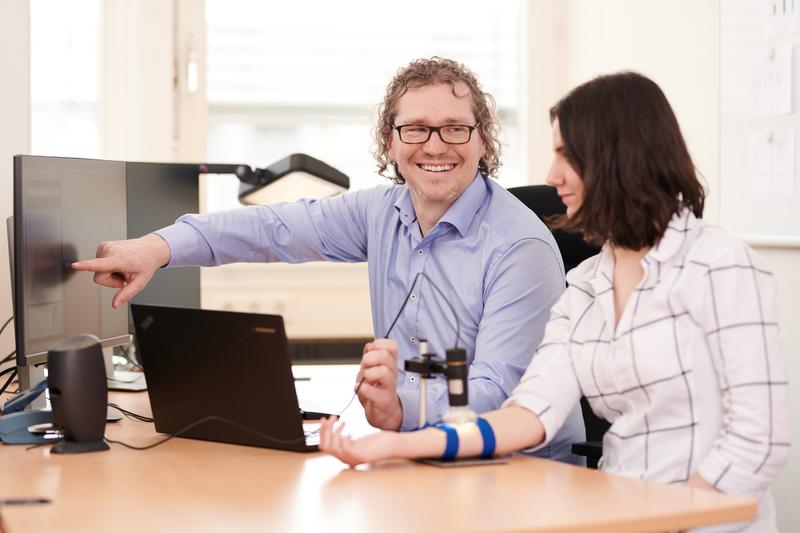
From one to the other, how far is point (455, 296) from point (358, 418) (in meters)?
0.29

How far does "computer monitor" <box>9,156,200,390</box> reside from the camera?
5.23 feet

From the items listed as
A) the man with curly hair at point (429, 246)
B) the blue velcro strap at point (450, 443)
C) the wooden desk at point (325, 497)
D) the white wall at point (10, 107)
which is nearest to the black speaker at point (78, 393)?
the wooden desk at point (325, 497)

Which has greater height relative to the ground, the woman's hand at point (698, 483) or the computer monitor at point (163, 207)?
the computer monitor at point (163, 207)

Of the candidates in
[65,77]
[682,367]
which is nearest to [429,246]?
[682,367]

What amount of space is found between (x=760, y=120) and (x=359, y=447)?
168 centimetres

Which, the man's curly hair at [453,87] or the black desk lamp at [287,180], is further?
the black desk lamp at [287,180]

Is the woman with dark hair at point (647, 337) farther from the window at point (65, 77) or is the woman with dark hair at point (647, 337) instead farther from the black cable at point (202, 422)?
the window at point (65, 77)

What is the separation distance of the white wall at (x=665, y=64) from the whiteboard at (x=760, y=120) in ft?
0.17

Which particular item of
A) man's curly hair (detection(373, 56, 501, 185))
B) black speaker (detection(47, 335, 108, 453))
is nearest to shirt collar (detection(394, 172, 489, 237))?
man's curly hair (detection(373, 56, 501, 185))

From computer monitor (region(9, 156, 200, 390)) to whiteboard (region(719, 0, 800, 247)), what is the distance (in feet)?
5.17

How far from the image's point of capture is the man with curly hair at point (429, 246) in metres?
1.73

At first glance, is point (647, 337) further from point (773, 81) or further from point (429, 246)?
point (773, 81)

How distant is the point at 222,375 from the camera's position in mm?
1510

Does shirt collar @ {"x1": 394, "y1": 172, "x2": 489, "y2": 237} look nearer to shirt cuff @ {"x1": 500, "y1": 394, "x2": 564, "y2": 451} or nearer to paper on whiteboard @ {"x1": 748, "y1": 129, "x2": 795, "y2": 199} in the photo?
shirt cuff @ {"x1": 500, "y1": 394, "x2": 564, "y2": 451}
